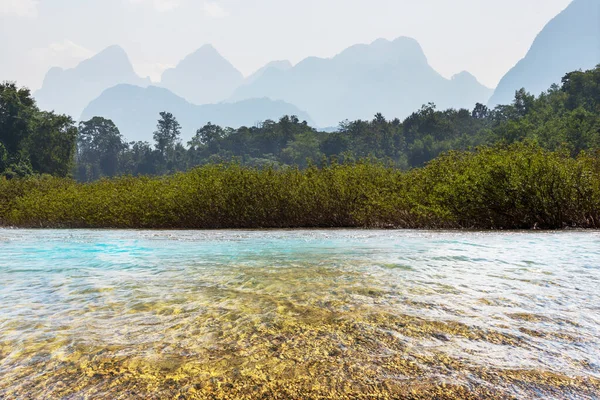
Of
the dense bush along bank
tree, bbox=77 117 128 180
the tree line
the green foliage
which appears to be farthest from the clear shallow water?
tree, bbox=77 117 128 180

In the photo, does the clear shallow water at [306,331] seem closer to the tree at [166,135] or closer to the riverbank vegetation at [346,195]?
the riverbank vegetation at [346,195]

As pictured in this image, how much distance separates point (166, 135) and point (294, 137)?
30.1m

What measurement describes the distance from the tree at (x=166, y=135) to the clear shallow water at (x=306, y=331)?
94.2 meters

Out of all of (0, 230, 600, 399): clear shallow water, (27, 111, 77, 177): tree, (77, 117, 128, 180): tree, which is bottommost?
(0, 230, 600, 399): clear shallow water

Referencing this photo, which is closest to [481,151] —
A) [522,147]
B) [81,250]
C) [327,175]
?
[522,147]

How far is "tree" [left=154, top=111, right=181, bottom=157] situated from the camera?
95.1 m

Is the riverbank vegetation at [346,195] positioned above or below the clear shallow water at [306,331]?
above

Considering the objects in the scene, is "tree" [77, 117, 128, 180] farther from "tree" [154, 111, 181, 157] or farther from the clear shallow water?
the clear shallow water

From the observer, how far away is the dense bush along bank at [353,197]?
1129 cm

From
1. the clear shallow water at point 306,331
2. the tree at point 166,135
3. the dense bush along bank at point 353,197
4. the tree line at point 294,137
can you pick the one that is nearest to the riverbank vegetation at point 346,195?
the dense bush along bank at point 353,197

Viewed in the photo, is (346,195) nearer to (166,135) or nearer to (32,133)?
(32,133)

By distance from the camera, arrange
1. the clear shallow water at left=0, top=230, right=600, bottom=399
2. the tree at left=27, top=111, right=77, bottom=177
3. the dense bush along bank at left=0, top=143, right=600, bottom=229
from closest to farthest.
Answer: the clear shallow water at left=0, top=230, right=600, bottom=399 → the dense bush along bank at left=0, top=143, right=600, bottom=229 → the tree at left=27, top=111, right=77, bottom=177

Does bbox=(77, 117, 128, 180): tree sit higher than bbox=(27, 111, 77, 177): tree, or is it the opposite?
bbox=(77, 117, 128, 180): tree

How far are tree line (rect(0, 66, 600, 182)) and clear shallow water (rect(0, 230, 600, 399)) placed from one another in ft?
122
